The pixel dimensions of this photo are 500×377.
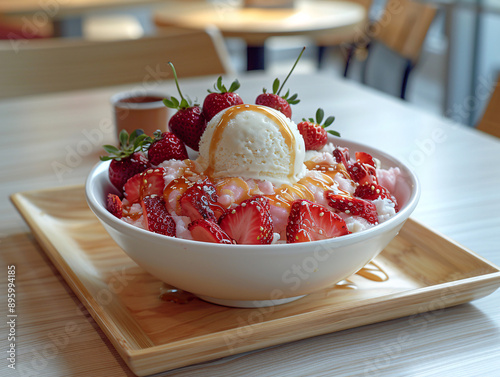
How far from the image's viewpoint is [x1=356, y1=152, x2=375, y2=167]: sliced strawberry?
82 cm

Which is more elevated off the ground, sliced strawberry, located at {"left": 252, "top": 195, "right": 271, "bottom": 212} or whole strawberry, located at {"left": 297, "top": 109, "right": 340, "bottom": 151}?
whole strawberry, located at {"left": 297, "top": 109, "right": 340, "bottom": 151}

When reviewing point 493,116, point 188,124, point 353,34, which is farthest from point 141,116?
point 353,34

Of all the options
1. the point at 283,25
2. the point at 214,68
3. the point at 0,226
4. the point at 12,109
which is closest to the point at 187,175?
the point at 0,226

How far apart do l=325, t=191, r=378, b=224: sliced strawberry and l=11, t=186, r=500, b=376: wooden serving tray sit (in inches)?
3.7

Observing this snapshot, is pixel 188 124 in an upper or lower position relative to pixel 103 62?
upper

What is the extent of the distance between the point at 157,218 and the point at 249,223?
0.36 ft

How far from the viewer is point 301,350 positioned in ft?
2.01

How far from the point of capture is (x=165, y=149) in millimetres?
783

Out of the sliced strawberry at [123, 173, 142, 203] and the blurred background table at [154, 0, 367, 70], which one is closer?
the sliced strawberry at [123, 173, 142, 203]

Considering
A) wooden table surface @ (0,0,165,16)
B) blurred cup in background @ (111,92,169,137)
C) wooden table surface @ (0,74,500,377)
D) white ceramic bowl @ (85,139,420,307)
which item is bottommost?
wooden table surface @ (0,0,165,16)

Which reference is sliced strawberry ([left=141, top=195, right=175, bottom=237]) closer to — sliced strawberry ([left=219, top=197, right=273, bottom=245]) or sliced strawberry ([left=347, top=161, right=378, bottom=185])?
sliced strawberry ([left=219, top=197, right=273, bottom=245])

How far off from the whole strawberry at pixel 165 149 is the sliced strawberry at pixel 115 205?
88 millimetres

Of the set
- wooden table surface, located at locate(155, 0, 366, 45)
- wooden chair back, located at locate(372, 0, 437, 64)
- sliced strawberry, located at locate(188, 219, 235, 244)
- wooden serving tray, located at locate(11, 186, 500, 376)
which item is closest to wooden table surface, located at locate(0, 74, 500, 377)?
wooden serving tray, located at locate(11, 186, 500, 376)

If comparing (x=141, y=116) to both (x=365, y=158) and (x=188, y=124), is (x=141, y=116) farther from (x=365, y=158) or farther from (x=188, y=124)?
(x=365, y=158)
